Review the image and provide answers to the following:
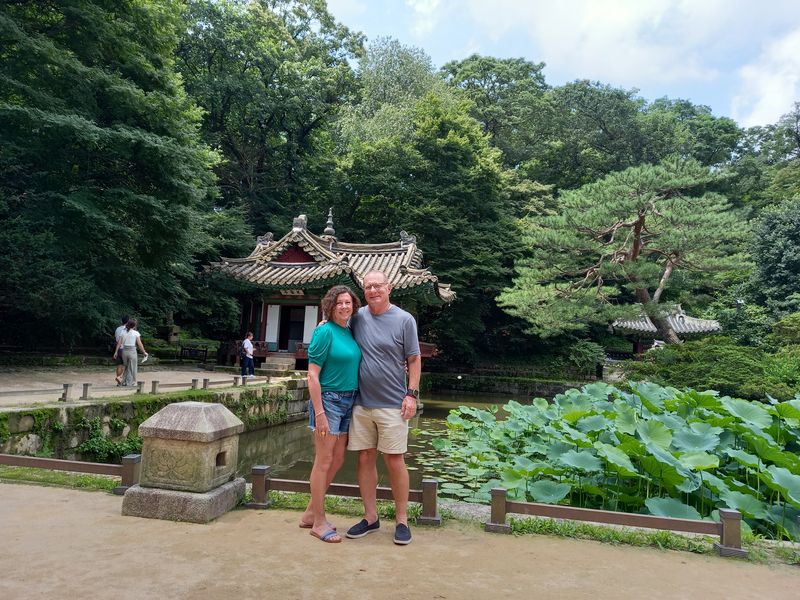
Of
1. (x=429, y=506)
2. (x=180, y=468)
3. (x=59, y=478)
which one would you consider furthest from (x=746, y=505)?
(x=59, y=478)

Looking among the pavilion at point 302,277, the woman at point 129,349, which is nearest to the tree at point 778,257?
the pavilion at point 302,277

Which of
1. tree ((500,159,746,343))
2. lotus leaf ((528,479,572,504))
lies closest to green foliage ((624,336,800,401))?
tree ((500,159,746,343))

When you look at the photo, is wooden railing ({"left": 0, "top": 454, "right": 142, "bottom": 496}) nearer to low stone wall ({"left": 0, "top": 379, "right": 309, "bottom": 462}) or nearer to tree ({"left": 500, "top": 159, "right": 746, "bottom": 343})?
low stone wall ({"left": 0, "top": 379, "right": 309, "bottom": 462})

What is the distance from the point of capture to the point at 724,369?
12.0 m

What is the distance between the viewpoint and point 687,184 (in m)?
15.9

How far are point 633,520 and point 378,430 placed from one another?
164 cm

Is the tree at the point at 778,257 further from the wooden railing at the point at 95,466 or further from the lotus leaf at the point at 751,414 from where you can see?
the wooden railing at the point at 95,466

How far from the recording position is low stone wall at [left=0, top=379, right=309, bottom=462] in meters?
5.94

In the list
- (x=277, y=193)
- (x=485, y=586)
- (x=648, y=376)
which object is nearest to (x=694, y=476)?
(x=485, y=586)

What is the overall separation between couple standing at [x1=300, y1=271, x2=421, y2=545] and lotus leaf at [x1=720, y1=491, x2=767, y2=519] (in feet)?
8.57

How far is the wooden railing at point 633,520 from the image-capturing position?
3.07 metres

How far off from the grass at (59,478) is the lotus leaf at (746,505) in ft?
15.1

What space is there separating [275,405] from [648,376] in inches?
368

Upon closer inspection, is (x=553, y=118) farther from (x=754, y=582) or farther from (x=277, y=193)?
(x=754, y=582)
